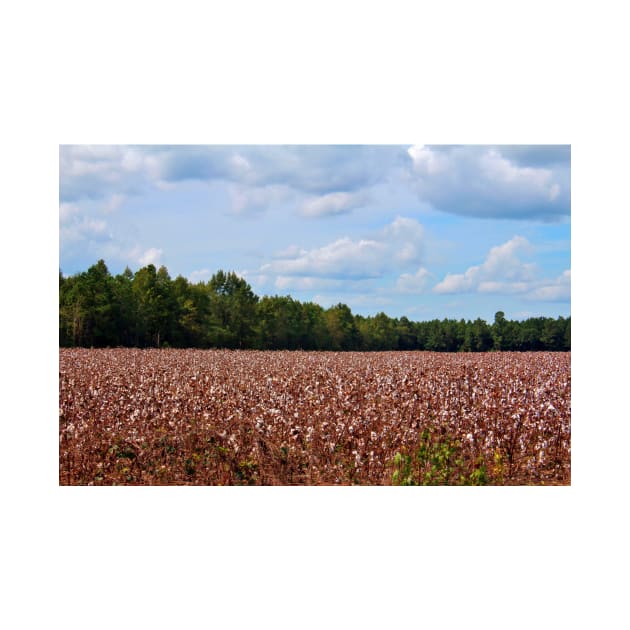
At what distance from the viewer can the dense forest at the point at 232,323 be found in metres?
11.3

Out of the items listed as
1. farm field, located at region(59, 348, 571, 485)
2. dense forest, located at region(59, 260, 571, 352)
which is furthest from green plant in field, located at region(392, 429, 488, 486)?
dense forest, located at region(59, 260, 571, 352)

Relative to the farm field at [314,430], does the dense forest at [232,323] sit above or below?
above

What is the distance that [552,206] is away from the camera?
27.0 feet

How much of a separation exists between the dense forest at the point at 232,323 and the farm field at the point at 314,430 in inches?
68.2

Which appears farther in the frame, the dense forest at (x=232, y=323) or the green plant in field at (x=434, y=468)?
the dense forest at (x=232, y=323)

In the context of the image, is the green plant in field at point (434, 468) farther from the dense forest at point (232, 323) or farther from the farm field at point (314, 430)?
the dense forest at point (232, 323)

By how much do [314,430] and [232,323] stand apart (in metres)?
10.1

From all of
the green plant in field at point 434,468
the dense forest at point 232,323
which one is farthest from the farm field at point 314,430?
the dense forest at point 232,323

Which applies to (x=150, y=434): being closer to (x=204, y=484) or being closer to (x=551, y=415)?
(x=204, y=484)

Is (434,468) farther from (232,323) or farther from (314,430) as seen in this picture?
(232,323)

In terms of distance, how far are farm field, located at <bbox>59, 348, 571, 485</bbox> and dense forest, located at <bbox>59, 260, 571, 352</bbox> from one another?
173 cm

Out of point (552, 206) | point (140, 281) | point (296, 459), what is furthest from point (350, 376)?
point (140, 281)

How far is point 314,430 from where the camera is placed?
7.38 metres

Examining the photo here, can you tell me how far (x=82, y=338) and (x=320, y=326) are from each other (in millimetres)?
7177
